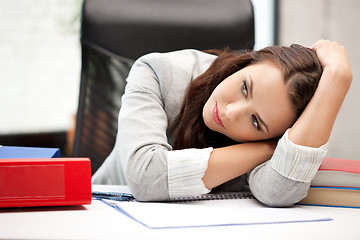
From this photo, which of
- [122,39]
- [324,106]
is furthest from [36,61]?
[324,106]

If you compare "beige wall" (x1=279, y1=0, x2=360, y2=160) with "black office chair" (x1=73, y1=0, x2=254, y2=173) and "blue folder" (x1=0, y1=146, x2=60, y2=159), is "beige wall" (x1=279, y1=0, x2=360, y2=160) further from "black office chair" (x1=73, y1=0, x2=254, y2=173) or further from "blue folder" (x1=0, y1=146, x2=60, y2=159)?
"blue folder" (x1=0, y1=146, x2=60, y2=159)

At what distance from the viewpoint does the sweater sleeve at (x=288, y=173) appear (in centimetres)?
83

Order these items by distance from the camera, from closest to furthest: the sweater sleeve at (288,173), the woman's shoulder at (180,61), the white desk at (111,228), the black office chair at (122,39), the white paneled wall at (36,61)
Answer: the white desk at (111,228) → the sweater sleeve at (288,173) → the woman's shoulder at (180,61) → the black office chair at (122,39) → the white paneled wall at (36,61)

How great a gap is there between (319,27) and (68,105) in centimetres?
161

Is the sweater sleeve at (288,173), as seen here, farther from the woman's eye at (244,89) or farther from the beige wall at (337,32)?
the beige wall at (337,32)

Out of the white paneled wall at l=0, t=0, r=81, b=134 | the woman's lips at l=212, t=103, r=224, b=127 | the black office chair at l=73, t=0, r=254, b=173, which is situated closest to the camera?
the woman's lips at l=212, t=103, r=224, b=127

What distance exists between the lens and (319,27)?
2.64m

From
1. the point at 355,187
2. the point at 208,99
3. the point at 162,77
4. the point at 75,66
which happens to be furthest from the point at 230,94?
the point at 75,66

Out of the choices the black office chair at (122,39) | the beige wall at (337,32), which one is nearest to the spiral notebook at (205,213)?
the black office chair at (122,39)

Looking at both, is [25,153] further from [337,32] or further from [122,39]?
[337,32]

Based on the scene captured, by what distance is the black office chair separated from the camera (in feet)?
4.50

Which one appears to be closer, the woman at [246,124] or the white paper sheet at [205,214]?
the white paper sheet at [205,214]

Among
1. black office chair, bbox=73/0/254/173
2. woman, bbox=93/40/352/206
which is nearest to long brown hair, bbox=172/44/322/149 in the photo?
woman, bbox=93/40/352/206

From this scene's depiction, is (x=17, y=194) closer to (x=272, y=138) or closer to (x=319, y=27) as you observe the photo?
(x=272, y=138)
